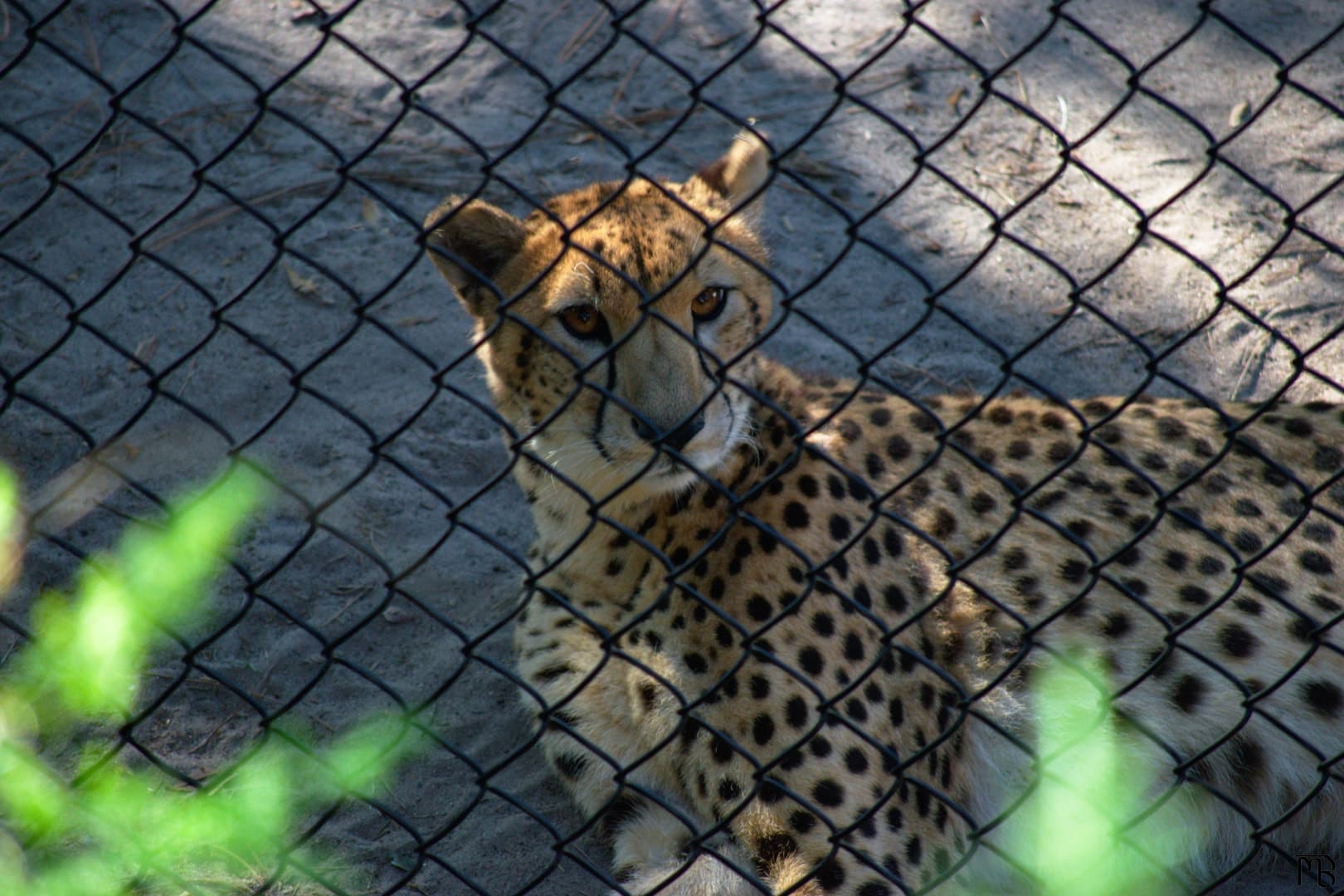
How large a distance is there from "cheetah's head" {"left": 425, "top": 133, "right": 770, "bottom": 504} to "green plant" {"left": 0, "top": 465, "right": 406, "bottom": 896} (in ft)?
2.56

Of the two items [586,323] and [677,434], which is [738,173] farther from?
[677,434]

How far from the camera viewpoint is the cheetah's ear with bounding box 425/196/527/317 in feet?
10.4

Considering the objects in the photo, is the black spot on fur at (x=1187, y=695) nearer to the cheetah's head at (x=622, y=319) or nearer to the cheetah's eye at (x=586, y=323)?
the cheetah's head at (x=622, y=319)

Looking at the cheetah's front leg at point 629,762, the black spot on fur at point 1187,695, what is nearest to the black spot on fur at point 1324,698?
the black spot on fur at point 1187,695

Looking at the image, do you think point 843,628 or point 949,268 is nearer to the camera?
point 843,628

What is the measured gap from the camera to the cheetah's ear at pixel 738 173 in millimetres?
3449

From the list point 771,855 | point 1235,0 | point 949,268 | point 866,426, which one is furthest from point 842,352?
point 1235,0

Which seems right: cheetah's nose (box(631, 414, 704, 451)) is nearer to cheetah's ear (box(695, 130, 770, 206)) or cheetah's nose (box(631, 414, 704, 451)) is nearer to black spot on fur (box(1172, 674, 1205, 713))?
cheetah's ear (box(695, 130, 770, 206))

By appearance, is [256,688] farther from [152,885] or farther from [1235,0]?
[1235,0]

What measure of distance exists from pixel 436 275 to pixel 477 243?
1.92m

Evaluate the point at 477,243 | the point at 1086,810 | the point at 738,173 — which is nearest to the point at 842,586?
the point at 1086,810

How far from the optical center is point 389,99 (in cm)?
579

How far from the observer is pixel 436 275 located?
201 inches

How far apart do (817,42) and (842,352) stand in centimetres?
176
